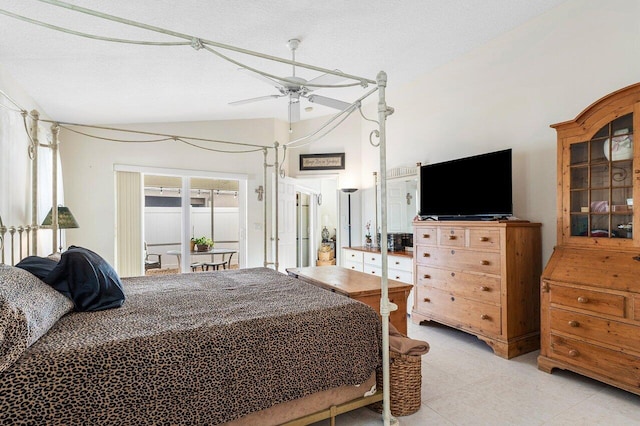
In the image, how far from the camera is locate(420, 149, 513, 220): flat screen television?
3088 millimetres

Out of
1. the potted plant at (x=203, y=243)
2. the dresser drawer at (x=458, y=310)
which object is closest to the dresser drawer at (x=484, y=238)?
the dresser drawer at (x=458, y=310)

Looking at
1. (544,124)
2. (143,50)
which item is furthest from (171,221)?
(544,124)

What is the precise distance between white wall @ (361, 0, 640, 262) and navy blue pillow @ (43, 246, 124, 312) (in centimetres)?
360

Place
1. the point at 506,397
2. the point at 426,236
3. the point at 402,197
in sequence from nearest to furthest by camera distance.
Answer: the point at 506,397 < the point at 426,236 < the point at 402,197

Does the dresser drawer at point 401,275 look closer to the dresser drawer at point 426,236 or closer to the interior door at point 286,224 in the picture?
the dresser drawer at point 426,236

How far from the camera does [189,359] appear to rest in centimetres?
143

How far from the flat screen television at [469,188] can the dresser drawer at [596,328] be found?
3.15 ft

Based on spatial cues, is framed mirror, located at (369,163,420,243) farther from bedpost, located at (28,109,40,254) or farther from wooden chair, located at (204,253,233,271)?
bedpost, located at (28,109,40,254)

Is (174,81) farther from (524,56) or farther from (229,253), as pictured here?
(524,56)

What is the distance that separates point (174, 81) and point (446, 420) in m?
3.74

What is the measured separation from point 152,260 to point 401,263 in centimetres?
359

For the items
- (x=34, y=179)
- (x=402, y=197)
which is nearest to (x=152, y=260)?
(x=34, y=179)

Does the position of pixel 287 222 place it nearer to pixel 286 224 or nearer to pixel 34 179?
pixel 286 224

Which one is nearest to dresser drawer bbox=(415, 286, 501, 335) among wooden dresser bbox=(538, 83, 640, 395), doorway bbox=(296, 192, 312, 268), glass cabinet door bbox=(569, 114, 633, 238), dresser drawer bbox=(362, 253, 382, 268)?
wooden dresser bbox=(538, 83, 640, 395)
